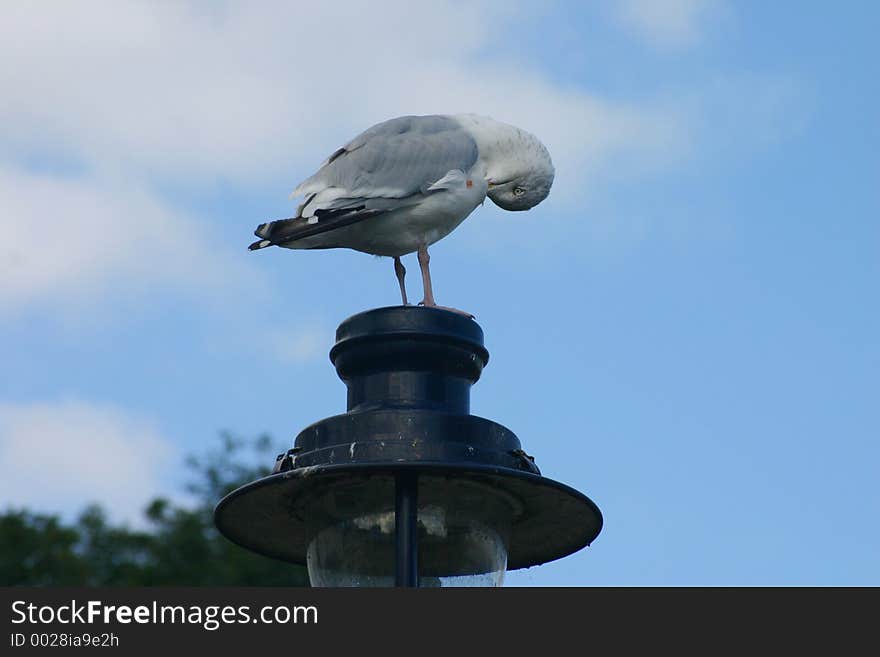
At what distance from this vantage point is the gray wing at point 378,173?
7.24 meters

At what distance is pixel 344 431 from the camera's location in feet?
17.7

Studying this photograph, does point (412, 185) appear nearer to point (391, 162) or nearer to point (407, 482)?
point (391, 162)

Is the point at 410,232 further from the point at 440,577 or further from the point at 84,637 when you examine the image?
the point at 84,637

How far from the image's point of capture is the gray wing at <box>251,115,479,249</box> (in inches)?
285

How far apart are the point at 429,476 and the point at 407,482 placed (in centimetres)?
8

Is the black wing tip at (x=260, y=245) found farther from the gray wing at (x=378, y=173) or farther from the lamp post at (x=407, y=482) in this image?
the lamp post at (x=407, y=482)

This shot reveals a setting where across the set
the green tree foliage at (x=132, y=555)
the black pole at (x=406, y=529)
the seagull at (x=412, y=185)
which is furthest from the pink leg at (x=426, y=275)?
the green tree foliage at (x=132, y=555)

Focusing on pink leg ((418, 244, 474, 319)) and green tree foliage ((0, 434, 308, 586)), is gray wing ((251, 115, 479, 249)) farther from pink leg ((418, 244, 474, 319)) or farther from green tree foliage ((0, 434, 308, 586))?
green tree foliage ((0, 434, 308, 586))

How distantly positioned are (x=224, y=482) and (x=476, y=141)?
22.3 m

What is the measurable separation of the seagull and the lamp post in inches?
58.0

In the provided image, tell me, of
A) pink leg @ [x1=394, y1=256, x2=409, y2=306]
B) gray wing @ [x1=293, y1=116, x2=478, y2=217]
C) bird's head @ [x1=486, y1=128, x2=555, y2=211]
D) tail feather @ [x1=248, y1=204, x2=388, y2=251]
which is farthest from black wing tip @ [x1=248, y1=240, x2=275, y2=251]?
bird's head @ [x1=486, y1=128, x2=555, y2=211]

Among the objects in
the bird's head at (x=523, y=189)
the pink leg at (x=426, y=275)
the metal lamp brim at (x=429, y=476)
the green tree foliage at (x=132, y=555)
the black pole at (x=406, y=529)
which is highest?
the green tree foliage at (x=132, y=555)

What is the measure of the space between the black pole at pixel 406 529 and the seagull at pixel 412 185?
1.99m

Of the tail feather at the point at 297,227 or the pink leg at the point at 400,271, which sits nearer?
the tail feather at the point at 297,227
